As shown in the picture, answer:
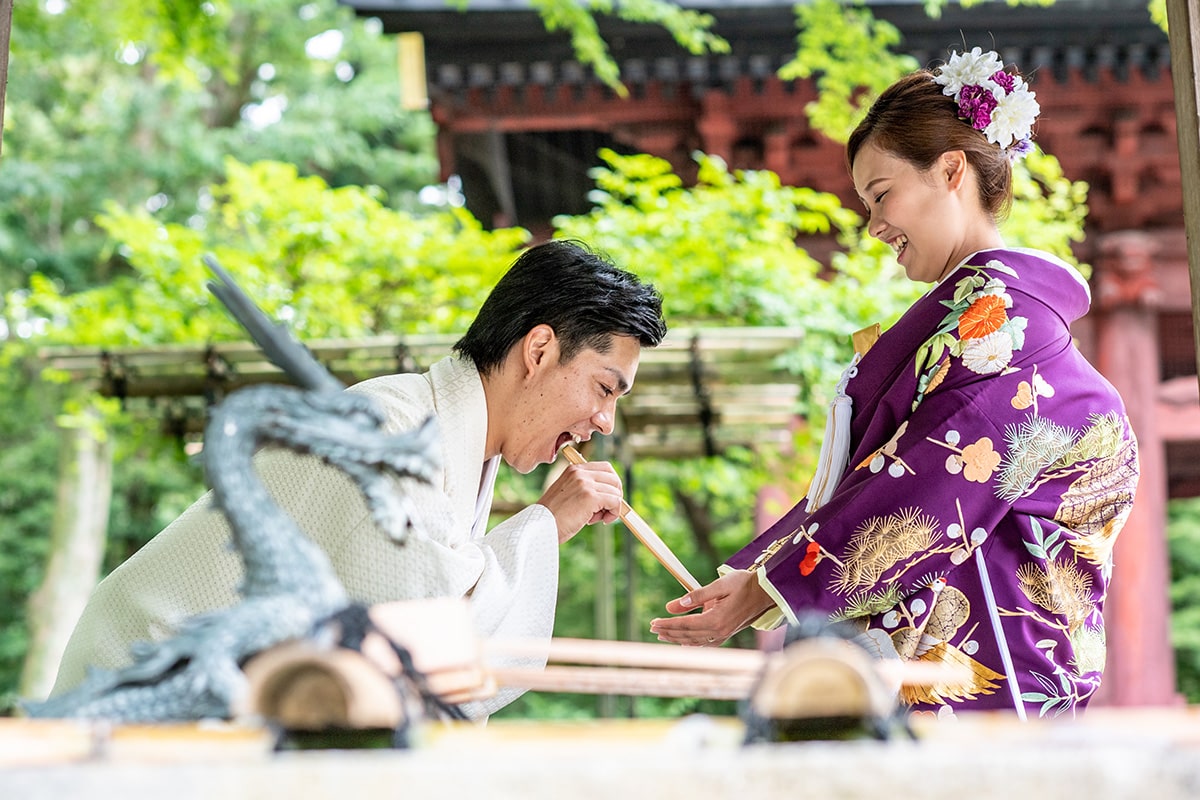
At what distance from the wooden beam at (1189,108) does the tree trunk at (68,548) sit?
9038 millimetres

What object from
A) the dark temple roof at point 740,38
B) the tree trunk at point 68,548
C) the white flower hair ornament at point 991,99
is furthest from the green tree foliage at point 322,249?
the white flower hair ornament at point 991,99

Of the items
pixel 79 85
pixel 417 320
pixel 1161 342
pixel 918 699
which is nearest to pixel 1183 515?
pixel 1161 342

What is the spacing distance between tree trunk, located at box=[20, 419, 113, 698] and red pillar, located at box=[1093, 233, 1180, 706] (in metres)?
7.28

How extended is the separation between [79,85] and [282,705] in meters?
11.4

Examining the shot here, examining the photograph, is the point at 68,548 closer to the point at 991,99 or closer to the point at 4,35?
the point at 4,35

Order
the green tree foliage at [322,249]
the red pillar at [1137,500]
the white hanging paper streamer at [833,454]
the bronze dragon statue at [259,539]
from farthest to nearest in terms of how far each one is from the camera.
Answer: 1. the red pillar at [1137,500]
2. the green tree foliage at [322,249]
3. the white hanging paper streamer at [833,454]
4. the bronze dragon statue at [259,539]

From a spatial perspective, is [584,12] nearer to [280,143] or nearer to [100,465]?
[100,465]

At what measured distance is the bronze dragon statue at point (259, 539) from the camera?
0.84m

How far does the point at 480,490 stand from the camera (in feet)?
6.96

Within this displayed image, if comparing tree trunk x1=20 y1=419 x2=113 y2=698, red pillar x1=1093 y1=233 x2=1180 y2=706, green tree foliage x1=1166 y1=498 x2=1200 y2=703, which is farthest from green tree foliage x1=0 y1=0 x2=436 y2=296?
green tree foliage x1=1166 y1=498 x2=1200 y2=703

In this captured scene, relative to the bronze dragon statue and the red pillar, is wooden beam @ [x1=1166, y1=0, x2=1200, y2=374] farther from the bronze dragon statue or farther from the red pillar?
the red pillar

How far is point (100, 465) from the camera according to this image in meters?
9.47

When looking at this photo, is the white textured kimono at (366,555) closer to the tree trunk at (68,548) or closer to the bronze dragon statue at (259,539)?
the bronze dragon statue at (259,539)

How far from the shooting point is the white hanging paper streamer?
2.01 m
